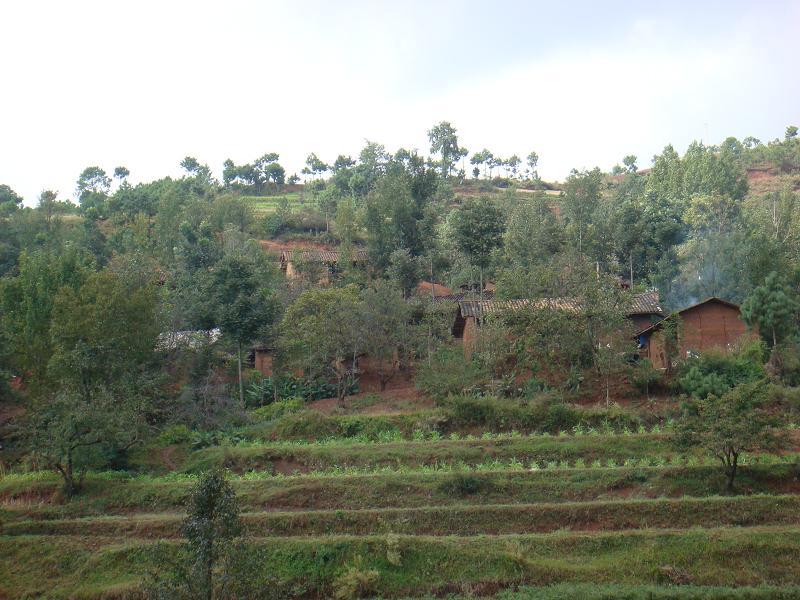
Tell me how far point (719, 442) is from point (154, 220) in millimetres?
51572

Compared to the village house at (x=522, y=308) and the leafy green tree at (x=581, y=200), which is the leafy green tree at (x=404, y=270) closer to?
the village house at (x=522, y=308)

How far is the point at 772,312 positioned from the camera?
99.5 feet

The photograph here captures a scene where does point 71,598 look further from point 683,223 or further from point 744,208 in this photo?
point 744,208

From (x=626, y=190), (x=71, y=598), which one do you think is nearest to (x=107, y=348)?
(x=71, y=598)

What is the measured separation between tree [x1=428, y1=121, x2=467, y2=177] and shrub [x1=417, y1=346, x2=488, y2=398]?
5165cm

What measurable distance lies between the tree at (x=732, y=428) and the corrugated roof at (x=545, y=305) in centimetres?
1016

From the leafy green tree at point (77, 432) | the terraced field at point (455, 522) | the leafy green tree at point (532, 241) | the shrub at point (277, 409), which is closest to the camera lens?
the terraced field at point (455, 522)

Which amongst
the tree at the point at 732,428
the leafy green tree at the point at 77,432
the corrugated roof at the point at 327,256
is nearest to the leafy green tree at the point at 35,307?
the leafy green tree at the point at 77,432

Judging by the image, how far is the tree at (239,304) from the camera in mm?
34656

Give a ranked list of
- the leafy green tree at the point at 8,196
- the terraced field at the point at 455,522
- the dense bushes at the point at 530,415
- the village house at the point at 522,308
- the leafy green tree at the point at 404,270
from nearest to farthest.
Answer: the terraced field at the point at 455,522 < the dense bushes at the point at 530,415 < the village house at the point at 522,308 < the leafy green tree at the point at 404,270 < the leafy green tree at the point at 8,196

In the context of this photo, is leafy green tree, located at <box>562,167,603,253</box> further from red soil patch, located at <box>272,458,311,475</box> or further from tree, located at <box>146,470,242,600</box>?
tree, located at <box>146,470,242,600</box>

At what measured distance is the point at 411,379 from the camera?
122 ft

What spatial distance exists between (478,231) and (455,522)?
21650mm

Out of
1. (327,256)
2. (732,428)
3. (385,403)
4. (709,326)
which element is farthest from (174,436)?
(327,256)
